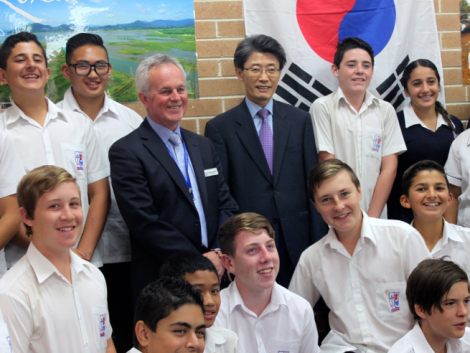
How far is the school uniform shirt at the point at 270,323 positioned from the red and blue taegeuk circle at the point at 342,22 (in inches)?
75.0

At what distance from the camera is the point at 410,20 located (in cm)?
357

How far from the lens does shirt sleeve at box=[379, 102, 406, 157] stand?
3137 mm

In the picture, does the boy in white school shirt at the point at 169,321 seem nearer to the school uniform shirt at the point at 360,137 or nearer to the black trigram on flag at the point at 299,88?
the school uniform shirt at the point at 360,137

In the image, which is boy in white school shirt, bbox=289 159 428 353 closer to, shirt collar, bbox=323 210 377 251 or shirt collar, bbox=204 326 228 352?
shirt collar, bbox=323 210 377 251

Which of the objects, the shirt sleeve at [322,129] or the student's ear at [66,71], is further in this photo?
the shirt sleeve at [322,129]

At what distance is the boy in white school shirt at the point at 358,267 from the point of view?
2.39m

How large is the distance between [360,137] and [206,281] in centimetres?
148

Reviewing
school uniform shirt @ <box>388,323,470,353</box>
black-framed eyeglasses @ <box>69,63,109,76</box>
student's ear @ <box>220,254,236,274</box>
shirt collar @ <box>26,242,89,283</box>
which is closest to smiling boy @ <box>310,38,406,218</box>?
school uniform shirt @ <box>388,323,470,353</box>

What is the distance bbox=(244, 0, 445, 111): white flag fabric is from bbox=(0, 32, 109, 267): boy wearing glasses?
1.39 m

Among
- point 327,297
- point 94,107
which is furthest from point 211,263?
point 94,107

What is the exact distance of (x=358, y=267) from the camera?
2447 mm

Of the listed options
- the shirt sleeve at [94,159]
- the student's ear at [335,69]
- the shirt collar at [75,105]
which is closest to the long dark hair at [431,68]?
the student's ear at [335,69]

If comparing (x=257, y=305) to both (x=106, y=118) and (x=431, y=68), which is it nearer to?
(x=106, y=118)

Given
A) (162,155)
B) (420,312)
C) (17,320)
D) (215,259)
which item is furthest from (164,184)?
(420,312)
